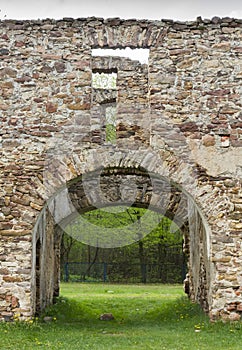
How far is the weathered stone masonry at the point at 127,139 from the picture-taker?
26.0 feet

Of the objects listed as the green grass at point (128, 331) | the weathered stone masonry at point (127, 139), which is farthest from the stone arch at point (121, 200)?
the weathered stone masonry at point (127, 139)

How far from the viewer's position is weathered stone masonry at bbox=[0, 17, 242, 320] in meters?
7.92

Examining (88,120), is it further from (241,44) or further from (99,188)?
(99,188)

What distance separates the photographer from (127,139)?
27.4 feet

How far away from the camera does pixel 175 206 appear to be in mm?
11891

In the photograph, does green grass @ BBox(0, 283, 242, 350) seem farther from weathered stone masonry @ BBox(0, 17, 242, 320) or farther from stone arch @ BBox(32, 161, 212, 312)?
stone arch @ BBox(32, 161, 212, 312)

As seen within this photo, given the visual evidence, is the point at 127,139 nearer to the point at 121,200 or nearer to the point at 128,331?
the point at 128,331

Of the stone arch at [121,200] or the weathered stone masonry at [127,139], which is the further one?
the stone arch at [121,200]

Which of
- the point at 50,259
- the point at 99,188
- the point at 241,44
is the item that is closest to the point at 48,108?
the point at 241,44

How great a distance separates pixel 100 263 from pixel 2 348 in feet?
59.9

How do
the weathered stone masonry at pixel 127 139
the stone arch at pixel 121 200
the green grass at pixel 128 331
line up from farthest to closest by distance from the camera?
1. the stone arch at pixel 121 200
2. the weathered stone masonry at pixel 127 139
3. the green grass at pixel 128 331

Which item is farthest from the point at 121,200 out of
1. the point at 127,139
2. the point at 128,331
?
the point at 128,331

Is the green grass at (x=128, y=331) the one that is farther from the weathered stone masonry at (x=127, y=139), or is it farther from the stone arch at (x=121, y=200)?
the stone arch at (x=121, y=200)

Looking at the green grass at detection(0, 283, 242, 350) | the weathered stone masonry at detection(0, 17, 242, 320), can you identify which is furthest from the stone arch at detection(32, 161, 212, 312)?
the weathered stone masonry at detection(0, 17, 242, 320)
